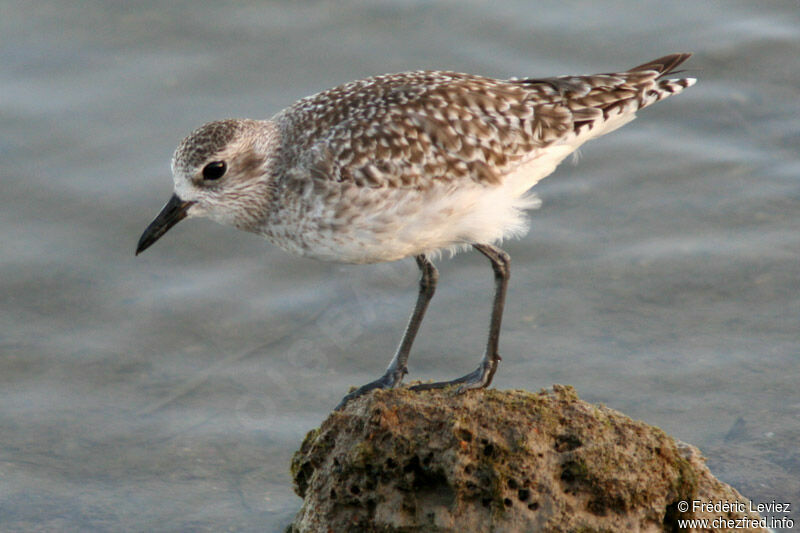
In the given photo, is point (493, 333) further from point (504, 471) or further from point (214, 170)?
point (504, 471)

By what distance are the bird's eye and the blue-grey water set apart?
2203 mm

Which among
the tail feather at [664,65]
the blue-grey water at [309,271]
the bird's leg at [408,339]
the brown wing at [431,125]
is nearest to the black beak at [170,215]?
the brown wing at [431,125]

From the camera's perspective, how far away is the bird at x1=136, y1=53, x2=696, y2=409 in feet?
23.6

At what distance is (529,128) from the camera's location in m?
7.71

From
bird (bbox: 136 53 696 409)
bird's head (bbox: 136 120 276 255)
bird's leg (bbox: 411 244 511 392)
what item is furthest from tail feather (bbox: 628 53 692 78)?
bird's head (bbox: 136 120 276 255)

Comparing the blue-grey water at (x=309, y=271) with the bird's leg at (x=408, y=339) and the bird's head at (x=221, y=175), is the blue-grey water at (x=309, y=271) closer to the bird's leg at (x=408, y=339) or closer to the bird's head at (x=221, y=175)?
the bird's leg at (x=408, y=339)

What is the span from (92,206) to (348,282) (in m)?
2.67

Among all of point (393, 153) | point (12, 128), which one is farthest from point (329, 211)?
point (12, 128)

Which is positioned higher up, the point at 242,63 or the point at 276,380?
the point at 242,63

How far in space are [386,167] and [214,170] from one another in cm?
115

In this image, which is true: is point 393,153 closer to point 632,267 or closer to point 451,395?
point 451,395

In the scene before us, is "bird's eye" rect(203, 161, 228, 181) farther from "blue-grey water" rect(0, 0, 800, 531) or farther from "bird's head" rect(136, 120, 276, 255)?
"blue-grey water" rect(0, 0, 800, 531)

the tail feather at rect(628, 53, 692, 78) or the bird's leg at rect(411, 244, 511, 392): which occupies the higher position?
the tail feather at rect(628, 53, 692, 78)

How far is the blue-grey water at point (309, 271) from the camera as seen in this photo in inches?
→ 326
